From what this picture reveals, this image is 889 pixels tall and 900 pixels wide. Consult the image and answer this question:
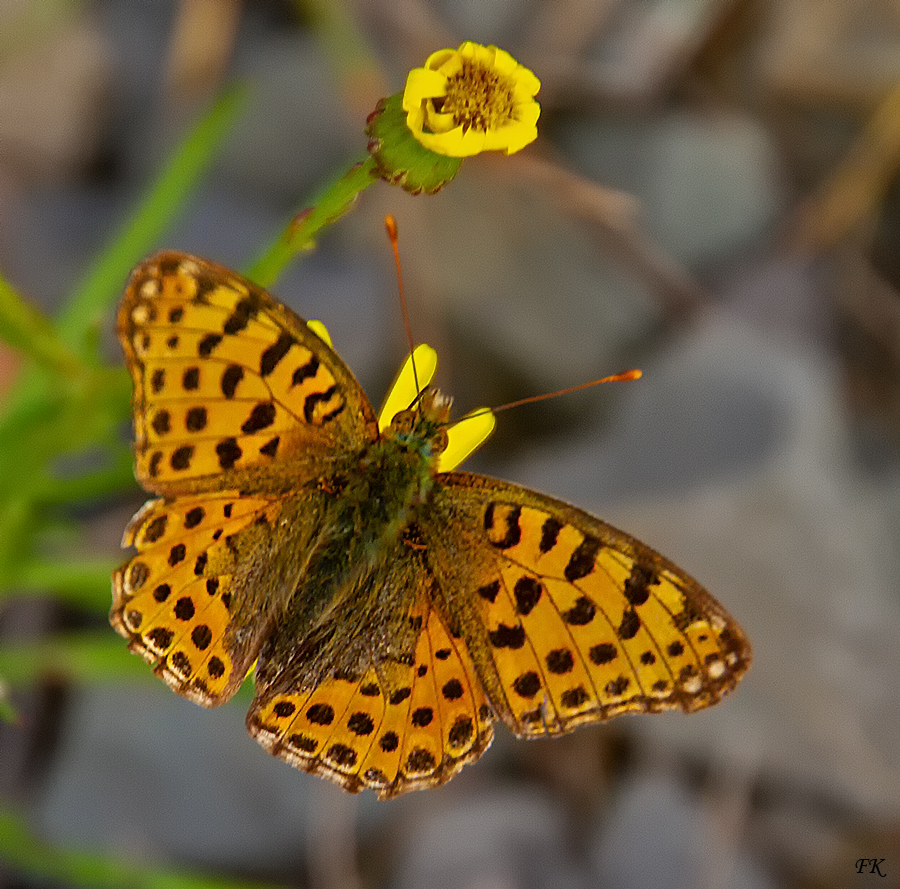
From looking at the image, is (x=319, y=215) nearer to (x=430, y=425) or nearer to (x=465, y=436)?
(x=430, y=425)

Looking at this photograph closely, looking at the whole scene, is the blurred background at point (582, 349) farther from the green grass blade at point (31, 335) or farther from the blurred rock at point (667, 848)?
the green grass blade at point (31, 335)

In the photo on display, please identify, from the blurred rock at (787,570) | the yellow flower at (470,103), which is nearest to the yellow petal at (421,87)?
the yellow flower at (470,103)

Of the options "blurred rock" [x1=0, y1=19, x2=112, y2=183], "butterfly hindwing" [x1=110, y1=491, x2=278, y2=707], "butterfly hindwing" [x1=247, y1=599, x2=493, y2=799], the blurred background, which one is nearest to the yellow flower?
"butterfly hindwing" [x1=110, y1=491, x2=278, y2=707]

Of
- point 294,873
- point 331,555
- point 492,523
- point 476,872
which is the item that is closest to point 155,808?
point 294,873

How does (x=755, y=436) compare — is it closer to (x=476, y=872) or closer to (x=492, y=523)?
(x=476, y=872)

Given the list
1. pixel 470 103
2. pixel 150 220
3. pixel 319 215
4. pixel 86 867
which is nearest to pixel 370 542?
pixel 319 215

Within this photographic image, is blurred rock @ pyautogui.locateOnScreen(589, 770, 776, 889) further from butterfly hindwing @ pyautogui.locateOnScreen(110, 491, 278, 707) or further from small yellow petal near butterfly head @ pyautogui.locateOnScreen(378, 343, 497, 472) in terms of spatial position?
butterfly hindwing @ pyautogui.locateOnScreen(110, 491, 278, 707)
